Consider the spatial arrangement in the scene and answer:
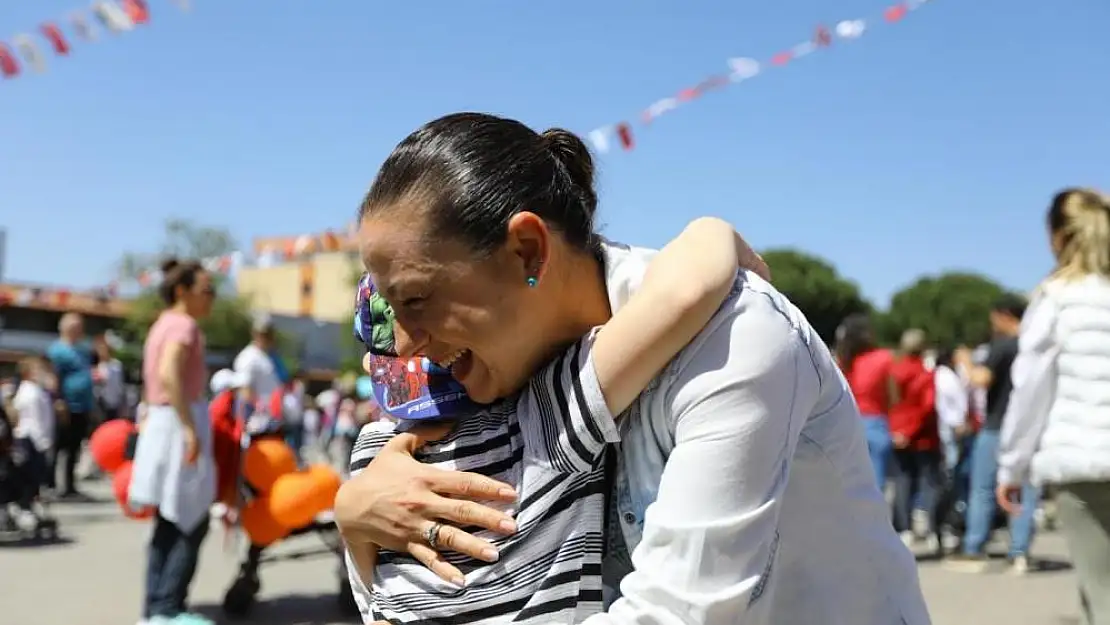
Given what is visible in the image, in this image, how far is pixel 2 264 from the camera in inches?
1193

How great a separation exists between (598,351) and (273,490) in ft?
14.3

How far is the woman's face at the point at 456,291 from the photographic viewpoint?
1.15 m

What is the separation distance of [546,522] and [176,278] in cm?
418

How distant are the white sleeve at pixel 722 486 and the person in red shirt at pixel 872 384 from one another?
645cm

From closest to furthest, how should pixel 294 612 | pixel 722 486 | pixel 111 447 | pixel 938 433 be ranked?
1. pixel 722 486
2. pixel 111 447
3. pixel 294 612
4. pixel 938 433

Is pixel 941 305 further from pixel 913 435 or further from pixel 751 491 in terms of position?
pixel 751 491

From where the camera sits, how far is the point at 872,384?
24.1ft

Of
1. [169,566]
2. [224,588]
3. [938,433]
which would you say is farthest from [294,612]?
[938,433]

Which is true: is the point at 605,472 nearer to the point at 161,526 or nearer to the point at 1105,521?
the point at 1105,521

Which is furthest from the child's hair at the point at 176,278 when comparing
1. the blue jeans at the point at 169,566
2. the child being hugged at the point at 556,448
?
the child being hugged at the point at 556,448

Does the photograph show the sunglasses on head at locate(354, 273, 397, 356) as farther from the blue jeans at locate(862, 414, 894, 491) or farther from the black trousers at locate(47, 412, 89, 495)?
the black trousers at locate(47, 412, 89, 495)

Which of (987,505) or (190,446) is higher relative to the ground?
(190,446)

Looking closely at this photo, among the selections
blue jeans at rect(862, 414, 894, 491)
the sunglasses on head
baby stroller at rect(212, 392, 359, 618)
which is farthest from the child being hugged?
blue jeans at rect(862, 414, 894, 491)

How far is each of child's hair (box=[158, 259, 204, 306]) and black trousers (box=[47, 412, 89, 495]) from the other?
5732 millimetres
